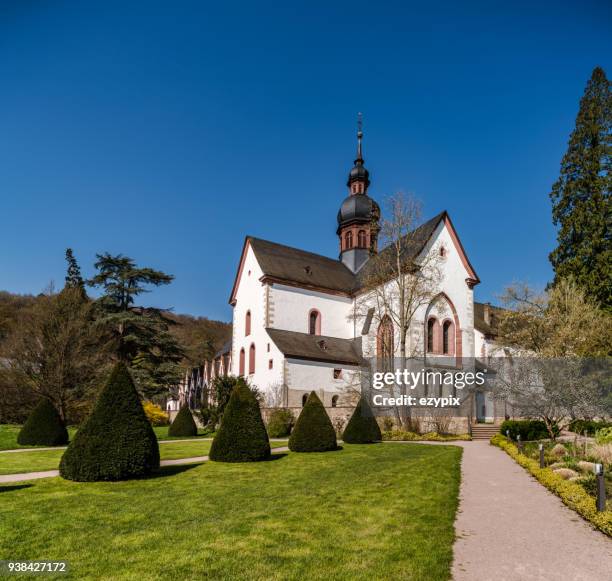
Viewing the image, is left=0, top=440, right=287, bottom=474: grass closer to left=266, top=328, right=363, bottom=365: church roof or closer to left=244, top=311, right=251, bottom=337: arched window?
left=266, top=328, right=363, bottom=365: church roof

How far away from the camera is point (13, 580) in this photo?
536 cm

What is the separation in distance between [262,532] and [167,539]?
1.40 metres

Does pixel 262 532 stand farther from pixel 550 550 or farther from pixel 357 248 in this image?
pixel 357 248

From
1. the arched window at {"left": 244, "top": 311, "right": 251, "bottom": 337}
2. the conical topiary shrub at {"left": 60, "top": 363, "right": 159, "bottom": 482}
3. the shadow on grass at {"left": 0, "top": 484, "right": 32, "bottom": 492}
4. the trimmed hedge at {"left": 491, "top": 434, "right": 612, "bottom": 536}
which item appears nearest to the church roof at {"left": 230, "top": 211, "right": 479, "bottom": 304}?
the arched window at {"left": 244, "top": 311, "right": 251, "bottom": 337}

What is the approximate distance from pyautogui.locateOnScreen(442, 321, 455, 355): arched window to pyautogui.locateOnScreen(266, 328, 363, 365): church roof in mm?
5829

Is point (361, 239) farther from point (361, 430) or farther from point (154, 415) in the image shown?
point (361, 430)

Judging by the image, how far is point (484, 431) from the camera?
27.8 meters

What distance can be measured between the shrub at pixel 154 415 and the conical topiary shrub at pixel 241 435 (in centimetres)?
2202

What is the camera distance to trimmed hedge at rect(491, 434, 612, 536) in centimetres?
777

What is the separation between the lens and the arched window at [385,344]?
31180mm

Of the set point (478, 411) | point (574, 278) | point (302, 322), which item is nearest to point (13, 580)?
point (302, 322)

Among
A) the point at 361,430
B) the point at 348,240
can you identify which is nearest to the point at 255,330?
the point at 348,240

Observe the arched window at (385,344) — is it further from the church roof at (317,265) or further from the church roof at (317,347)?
the church roof at (317,265)

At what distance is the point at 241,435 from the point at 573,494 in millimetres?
9255
